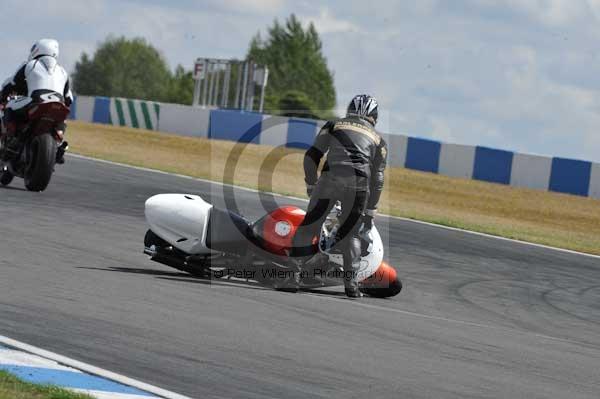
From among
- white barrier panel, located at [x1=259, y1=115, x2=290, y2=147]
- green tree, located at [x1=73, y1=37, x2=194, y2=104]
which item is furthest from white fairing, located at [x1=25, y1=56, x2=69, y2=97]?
green tree, located at [x1=73, y1=37, x2=194, y2=104]

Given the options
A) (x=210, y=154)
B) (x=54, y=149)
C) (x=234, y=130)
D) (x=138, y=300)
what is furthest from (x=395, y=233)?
(x=234, y=130)

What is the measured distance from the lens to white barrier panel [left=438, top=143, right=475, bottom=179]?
30953 millimetres

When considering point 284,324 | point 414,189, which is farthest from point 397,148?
point 284,324

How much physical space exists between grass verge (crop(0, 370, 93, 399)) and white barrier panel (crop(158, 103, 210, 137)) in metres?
33.3

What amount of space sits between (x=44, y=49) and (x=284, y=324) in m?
7.82

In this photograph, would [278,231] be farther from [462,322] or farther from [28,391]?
[28,391]

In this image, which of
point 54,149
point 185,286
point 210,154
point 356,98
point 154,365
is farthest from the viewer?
point 210,154

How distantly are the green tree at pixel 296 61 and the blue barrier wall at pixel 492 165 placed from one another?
8281cm

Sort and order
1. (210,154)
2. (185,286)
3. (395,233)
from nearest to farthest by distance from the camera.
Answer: (185,286), (395,233), (210,154)

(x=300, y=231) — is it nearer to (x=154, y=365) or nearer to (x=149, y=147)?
(x=154, y=365)

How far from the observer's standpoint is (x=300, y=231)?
9.01 metres

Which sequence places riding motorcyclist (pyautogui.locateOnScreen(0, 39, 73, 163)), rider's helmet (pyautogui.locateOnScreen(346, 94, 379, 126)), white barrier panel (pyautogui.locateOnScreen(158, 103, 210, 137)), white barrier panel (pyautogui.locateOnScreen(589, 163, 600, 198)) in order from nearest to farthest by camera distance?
rider's helmet (pyautogui.locateOnScreen(346, 94, 379, 126)), riding motorcyclist (pyautogui.locateOnScreen(0, 39, 73, 163)), white barrier panel (pyautogui.locateOnScreen(589, 163, 600, 198)), white barrier panel (pyautogui.locateOnScreen(158, 103, 210, 137))

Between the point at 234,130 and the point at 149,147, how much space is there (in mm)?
4698

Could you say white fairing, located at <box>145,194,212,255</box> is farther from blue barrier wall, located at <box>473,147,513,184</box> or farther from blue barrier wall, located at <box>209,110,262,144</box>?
blue barrier wall, located at <box>209,110,262,144</box>
